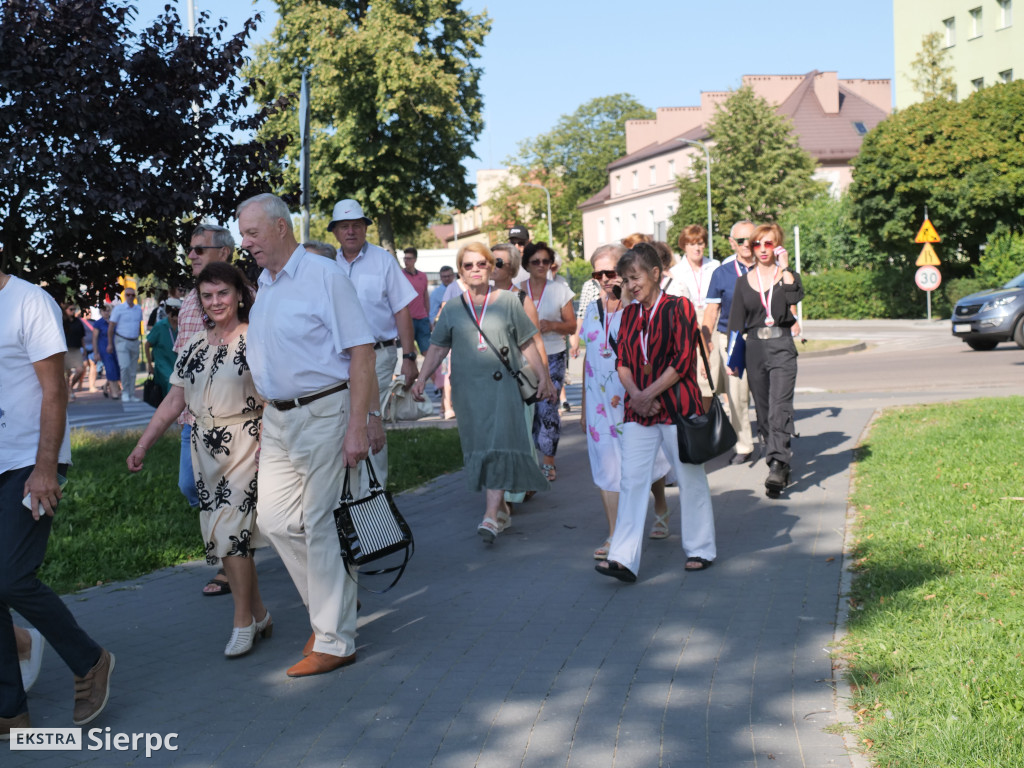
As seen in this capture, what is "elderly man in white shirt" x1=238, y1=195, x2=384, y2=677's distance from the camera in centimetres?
493

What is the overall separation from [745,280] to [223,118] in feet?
15.5

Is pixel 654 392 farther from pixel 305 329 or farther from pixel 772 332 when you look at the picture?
pixel 772 332

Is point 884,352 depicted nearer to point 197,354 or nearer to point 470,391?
point 470,391

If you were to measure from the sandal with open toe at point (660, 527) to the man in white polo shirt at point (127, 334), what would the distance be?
13.7m

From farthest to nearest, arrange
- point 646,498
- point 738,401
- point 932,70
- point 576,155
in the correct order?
point 576,155
point 932,70
point 738,401
point 646,498

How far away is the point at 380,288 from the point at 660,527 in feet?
8.10

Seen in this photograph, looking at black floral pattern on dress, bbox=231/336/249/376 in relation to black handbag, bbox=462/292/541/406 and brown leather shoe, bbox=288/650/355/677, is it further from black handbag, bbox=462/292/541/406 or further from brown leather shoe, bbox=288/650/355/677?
black handbag, bbox=462/292/541/406

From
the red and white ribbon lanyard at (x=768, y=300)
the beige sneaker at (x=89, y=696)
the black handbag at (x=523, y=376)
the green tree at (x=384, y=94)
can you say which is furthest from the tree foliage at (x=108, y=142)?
the green tree at (x=384, y=94)

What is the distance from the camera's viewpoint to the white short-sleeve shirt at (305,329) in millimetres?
4914

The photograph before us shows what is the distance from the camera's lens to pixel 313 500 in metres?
4.97

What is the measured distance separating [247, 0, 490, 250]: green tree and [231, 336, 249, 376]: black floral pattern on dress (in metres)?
33.7

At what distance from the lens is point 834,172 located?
73562mm

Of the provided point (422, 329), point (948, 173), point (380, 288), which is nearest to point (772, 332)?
point (380, 288)

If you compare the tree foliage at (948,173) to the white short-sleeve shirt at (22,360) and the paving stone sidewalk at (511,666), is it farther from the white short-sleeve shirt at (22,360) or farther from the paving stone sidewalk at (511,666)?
the white short-sleeve shirt at (22,360)
